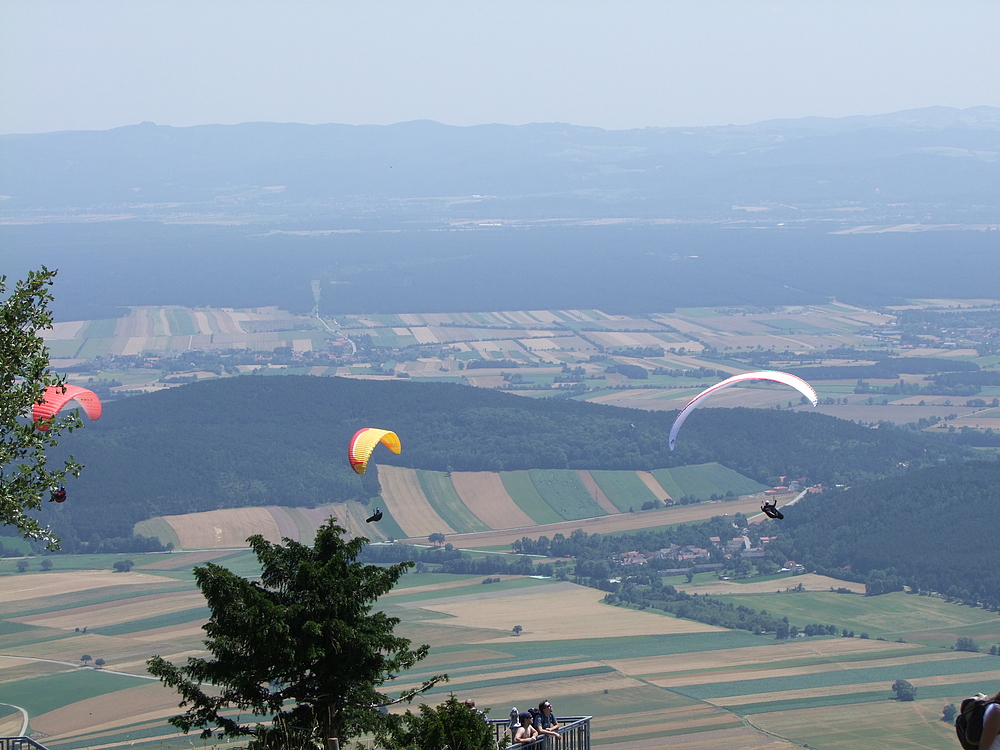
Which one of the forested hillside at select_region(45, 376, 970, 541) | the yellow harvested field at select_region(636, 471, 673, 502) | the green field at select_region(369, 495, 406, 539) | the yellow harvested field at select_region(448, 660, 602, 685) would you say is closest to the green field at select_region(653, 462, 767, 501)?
the yellow harvested field at select_region(636, 471, 673, 502)

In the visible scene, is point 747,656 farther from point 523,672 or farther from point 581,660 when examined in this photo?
point 523,672

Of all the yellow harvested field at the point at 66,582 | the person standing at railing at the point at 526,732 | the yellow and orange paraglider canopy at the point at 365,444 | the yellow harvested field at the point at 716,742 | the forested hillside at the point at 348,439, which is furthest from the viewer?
the forested hillside at the point at 348,439

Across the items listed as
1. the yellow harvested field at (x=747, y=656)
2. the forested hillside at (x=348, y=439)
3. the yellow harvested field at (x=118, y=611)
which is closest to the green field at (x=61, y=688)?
the yellow harvested field at (x=118, y=611)

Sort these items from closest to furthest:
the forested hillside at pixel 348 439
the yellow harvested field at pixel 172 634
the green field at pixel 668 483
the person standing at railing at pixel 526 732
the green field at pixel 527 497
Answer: the person standing at railing at pixel 526 732 → the yellow harvested field at pixel 172 634 → the green field at pixel 527 497 → the forested hillside at pixel 348 439 → the green field at pixel 668 483

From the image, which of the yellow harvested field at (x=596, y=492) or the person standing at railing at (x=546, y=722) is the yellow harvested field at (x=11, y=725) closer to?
the person standing at railing at (x=546, y=722)

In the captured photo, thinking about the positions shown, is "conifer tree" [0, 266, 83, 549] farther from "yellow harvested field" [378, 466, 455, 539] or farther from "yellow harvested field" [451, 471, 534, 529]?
"yellow harvested field" [451, 471, 534, 529]

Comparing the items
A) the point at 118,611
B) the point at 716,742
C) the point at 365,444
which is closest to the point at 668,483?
the point at 118,611
